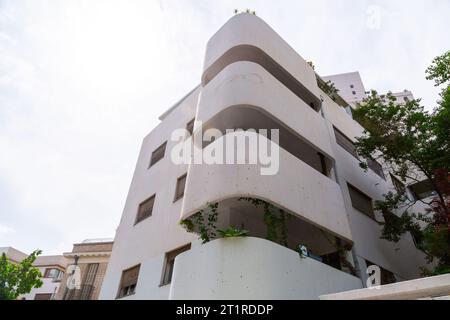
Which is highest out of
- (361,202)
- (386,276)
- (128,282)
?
(361,202)

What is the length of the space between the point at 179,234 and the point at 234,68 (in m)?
5.58

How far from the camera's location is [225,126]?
942 centimetres

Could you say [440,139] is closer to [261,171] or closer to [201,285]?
[261,171]

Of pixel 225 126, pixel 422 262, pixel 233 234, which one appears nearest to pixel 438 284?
pixel 233 234

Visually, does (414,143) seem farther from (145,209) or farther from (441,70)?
(145,209)

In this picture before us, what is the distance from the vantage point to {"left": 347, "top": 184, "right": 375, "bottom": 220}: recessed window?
11.0 meters

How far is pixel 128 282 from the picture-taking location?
9969mm

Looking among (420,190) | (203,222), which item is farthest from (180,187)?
(420,190)

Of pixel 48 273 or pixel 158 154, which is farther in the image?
pixel 48 273

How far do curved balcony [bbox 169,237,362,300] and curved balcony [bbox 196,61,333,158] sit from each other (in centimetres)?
412

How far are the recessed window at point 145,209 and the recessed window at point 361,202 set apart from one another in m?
7.75

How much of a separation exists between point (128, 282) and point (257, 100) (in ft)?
24.7

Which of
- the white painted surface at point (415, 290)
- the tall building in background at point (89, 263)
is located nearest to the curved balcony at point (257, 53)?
the white painted surface at point (415, 290)

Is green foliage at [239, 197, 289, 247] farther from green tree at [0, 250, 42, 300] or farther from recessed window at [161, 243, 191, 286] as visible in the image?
green tree at [0, 250, 42, 300]
